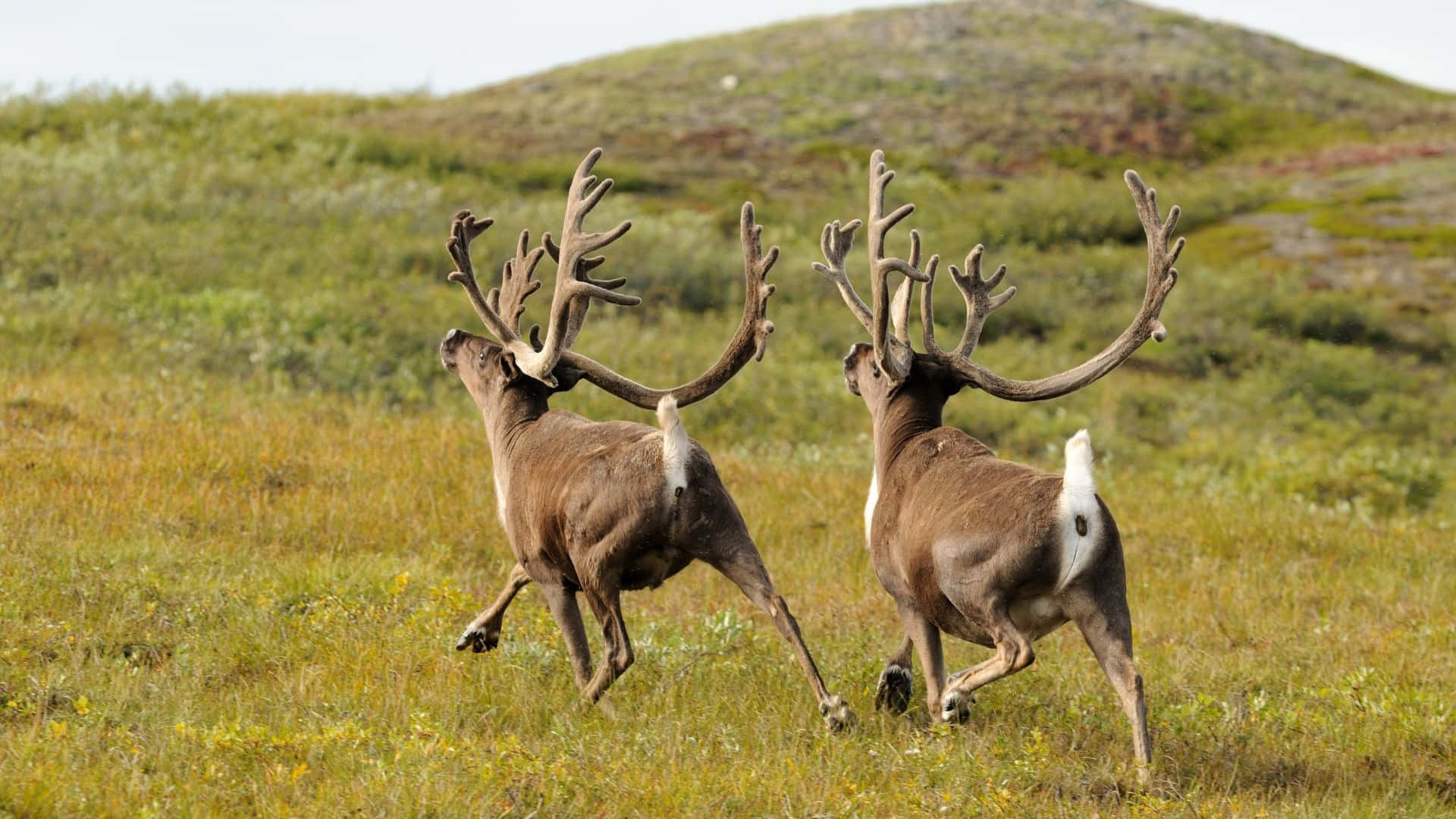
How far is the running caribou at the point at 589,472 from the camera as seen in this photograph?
20.4 ft

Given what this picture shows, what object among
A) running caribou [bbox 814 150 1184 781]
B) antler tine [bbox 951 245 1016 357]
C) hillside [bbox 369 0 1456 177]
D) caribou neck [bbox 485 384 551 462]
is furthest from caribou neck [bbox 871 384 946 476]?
hillside [bbox 369 0 1456 177]

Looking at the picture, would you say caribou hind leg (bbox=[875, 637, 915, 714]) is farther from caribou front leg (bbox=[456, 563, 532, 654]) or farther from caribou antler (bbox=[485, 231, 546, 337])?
caribou antler (bbox=[485, 231, 546, 337])

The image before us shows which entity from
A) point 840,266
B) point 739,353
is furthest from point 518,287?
point 840,266

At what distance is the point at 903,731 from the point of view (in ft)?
21.2

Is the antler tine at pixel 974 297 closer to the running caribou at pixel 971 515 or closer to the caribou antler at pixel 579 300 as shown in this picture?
the running caribou at pixel 971 515

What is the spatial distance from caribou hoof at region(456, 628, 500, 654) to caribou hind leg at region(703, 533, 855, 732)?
1.43 metres

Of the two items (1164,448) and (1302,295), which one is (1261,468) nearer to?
(1164,448)

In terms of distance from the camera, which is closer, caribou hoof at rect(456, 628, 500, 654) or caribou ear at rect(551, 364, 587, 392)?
caribou hoof at rect(456, 628, 500, 654)

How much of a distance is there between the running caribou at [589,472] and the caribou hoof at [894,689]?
370 millimetres

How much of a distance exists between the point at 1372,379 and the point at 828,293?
8.90 metres

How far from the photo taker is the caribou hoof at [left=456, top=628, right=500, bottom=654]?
7.12m

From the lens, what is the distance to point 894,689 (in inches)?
271

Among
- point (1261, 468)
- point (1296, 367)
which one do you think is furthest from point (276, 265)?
point (1296, 367)

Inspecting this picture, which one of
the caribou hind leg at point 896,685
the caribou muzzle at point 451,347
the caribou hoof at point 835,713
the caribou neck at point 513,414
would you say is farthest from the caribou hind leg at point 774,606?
the caribou muzzle at point 451,347
